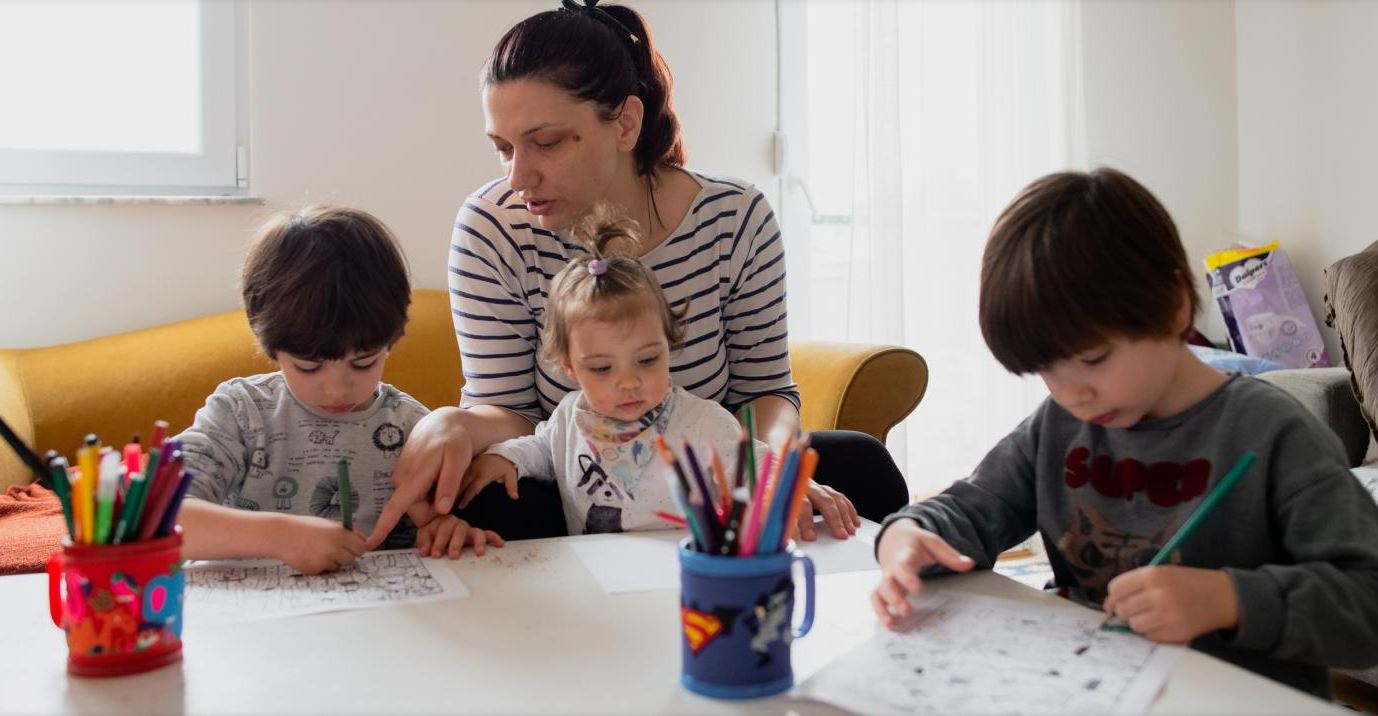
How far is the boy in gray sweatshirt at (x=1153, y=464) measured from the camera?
2.75 feet

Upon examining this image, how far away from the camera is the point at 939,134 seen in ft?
10.9

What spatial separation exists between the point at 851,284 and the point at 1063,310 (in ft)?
7.47

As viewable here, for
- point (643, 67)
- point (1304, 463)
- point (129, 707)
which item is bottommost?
point (129, 707)

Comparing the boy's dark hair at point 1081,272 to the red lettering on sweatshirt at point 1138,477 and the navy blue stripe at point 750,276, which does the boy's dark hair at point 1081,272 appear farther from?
the navy blue stripe at point 750,276

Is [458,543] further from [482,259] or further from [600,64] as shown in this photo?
[600,64]

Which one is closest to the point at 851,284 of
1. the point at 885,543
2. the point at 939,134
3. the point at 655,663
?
the point at 939,134

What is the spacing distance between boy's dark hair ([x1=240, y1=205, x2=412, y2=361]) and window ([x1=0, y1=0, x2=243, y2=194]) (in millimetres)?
1372

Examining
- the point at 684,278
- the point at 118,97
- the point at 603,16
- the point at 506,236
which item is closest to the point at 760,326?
the point at 684,278

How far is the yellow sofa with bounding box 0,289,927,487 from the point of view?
2082 mm

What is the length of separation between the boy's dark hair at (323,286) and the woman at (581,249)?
166mm

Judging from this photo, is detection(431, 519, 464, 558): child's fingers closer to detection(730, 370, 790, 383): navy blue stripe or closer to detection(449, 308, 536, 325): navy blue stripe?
detection(449, 308, 536, 325): navy blue stripe

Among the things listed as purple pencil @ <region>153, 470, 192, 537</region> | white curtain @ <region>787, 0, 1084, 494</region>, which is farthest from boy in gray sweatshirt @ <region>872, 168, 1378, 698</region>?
white curtain @ <region>787, 0, 1084, 494</region>

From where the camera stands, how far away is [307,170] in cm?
260

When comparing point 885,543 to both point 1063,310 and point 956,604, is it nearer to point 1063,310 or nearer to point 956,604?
point 956,604
